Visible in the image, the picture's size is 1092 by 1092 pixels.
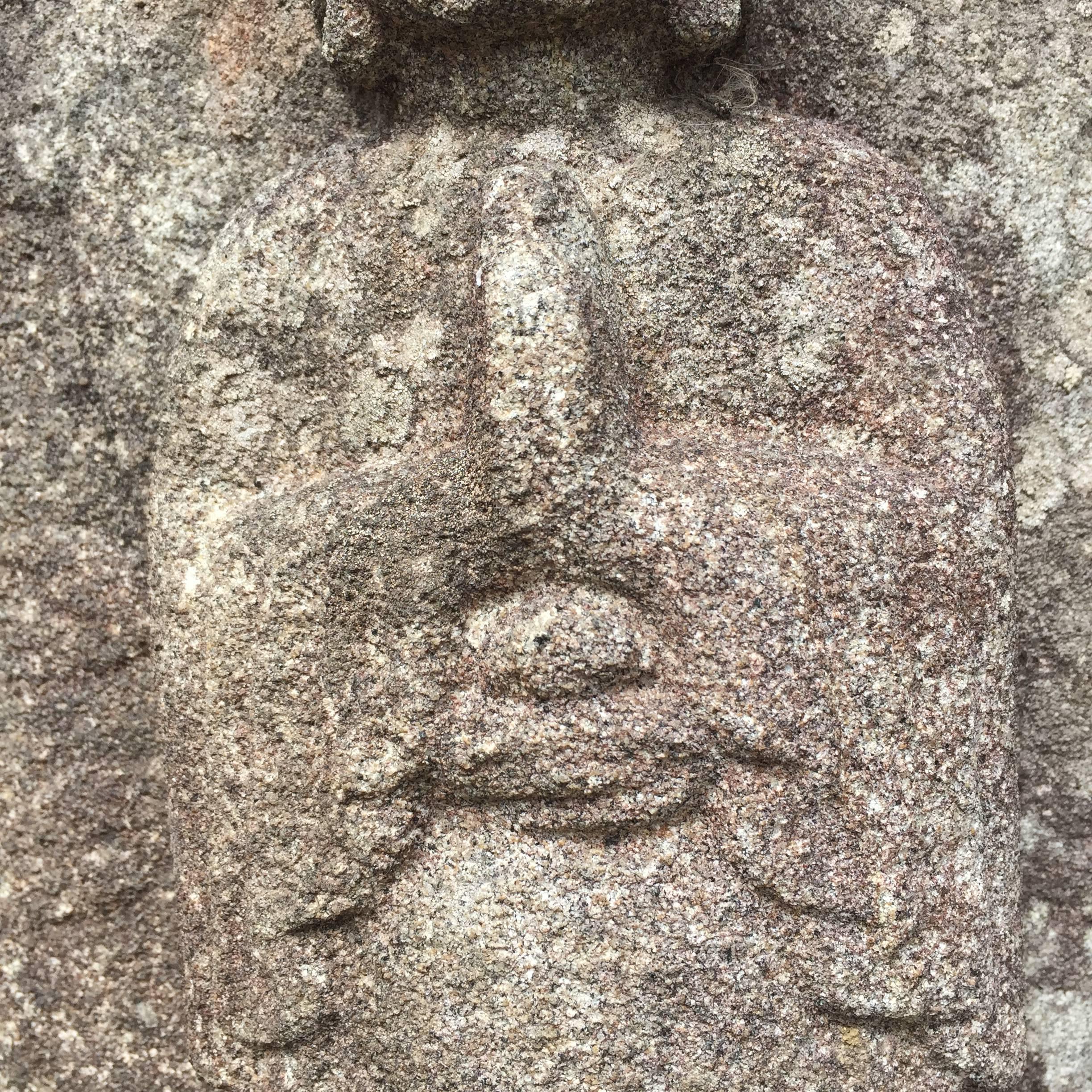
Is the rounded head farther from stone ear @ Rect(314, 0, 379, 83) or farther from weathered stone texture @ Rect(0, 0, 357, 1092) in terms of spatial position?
weathered stone texture @ Rect(0, 0, 357, 1092)

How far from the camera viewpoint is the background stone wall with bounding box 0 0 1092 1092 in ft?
5.40

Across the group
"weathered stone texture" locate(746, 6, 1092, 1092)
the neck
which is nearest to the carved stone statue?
the neck

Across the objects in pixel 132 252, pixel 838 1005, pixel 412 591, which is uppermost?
pixel 132 252

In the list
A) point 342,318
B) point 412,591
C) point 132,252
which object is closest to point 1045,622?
point 412,591

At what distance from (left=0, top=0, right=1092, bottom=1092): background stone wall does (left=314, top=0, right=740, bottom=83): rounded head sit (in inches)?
5.6

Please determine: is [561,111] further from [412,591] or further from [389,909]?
[389,909]

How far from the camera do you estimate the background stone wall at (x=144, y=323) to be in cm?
165

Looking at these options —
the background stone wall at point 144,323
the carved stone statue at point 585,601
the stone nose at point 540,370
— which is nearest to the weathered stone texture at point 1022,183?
the background stone wall at point 144,323

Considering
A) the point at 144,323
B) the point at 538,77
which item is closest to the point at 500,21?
the point at 538,77

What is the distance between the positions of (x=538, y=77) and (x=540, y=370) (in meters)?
0.40

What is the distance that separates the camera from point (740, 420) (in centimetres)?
150

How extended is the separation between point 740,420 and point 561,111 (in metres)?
0.43

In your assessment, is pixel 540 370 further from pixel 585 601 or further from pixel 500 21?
pixel 500 21

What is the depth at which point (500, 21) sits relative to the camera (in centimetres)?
145
